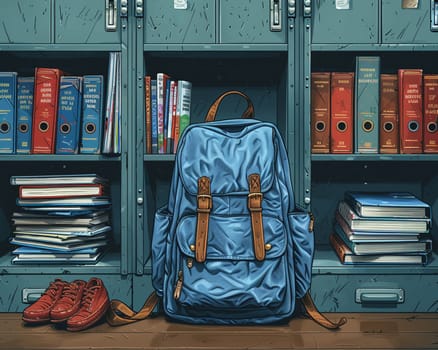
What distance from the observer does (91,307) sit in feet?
4.46

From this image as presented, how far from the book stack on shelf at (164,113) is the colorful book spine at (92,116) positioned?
162 millimetres

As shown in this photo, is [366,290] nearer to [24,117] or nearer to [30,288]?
[30,288]

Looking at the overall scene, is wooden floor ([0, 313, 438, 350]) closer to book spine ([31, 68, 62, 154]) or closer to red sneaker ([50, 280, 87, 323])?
red sneaker ([50, 280, 87, 323])

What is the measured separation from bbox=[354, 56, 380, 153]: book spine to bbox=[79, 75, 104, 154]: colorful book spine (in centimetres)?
86

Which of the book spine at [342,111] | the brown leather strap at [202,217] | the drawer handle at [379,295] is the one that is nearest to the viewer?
the brown leather strap at [202,217]

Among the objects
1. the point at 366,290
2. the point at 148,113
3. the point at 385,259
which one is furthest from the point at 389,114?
the point at 148,113

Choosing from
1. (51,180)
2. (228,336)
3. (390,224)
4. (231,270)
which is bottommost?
(228,336)

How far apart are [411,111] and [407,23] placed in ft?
0.94

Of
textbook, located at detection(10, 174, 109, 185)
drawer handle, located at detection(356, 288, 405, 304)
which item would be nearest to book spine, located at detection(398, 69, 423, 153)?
drawer handle, located at detection(356, 288, 405, 304)

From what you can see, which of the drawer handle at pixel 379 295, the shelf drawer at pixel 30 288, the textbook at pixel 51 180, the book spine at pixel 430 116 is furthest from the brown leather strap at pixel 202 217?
the book spine at pixel 430 116

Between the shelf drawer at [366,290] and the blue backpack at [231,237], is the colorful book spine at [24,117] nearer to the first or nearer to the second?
the blue backpack at [231,237]

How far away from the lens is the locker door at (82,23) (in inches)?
60.6

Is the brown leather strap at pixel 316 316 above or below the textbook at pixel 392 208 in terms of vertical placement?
Result: below

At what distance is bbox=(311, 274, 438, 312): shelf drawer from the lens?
58.9 inches
